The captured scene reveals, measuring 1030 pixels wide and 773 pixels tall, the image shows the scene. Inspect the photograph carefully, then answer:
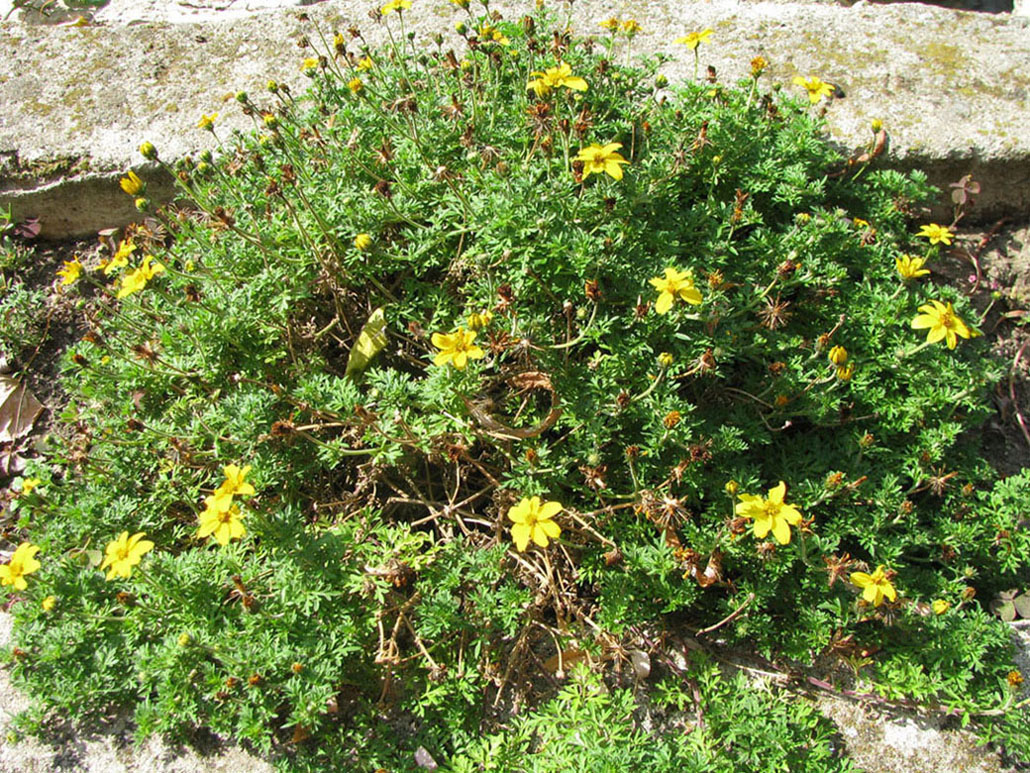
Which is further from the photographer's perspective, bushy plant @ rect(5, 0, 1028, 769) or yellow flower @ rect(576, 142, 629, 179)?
yellow flower @ rect(576, 142, 629, 179)

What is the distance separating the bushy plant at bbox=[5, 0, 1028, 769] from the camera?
254 cm

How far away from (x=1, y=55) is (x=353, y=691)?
425 centimetres

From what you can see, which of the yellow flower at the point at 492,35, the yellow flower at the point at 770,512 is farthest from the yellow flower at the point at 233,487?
the yellow flower at the point at 492,35

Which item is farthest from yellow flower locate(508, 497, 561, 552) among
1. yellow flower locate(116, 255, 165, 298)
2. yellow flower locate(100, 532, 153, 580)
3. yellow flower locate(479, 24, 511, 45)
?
yellow flower locate(479, 24, 511, 45)

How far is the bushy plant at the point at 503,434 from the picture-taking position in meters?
2.54

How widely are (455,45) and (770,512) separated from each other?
3184 millimetres

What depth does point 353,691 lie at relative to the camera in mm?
2609

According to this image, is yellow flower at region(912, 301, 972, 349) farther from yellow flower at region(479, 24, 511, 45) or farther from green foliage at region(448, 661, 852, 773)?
yellow flower at region(479, 24, 511, 45)

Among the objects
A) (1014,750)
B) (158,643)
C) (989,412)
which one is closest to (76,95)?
(158,643)

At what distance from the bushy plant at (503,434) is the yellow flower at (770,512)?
0.04 ft

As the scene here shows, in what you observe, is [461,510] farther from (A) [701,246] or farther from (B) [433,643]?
(A) [701,246]

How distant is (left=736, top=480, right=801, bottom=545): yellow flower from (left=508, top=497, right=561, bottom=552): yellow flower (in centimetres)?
59

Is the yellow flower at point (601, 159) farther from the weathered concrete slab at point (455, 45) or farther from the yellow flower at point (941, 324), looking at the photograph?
the weathered concrete slab at point (455, 45)

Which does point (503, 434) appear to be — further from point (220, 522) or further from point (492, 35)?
point (492, 35)
